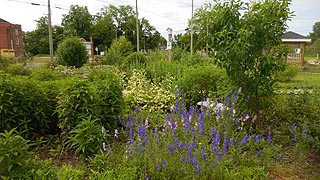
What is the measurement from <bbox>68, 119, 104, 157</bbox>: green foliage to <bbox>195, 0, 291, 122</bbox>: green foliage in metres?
1.57

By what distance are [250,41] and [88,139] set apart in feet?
6.20

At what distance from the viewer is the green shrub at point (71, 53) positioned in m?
12.8

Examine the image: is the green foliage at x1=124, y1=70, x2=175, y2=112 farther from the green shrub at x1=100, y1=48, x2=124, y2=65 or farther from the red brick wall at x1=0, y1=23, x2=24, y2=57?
the red brick wall at x1=0, y1=23, x2=24, y2=57

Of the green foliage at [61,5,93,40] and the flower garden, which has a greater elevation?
the green foliage at [61,5,93,40]

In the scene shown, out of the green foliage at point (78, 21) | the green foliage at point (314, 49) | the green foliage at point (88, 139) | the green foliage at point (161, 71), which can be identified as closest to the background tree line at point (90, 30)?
the green foliage at point (78, 21)

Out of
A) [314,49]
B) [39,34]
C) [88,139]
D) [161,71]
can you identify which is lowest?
[88,139]

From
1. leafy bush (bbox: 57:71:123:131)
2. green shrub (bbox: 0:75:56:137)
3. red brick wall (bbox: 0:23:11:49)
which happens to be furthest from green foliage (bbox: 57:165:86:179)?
red brick wall (bbox: 0:23:11:49)

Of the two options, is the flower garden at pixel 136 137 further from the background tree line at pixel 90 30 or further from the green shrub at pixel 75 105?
the background tree line at pixel 90 30

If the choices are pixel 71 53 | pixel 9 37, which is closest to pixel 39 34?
pixel 9 37

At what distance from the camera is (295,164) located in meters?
2.70

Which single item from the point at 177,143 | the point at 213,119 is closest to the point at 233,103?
the point at 213,119

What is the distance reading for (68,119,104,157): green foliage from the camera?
2.59 meters

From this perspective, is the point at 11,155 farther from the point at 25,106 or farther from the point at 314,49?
the point at 314,49

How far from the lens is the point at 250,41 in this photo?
296cm
